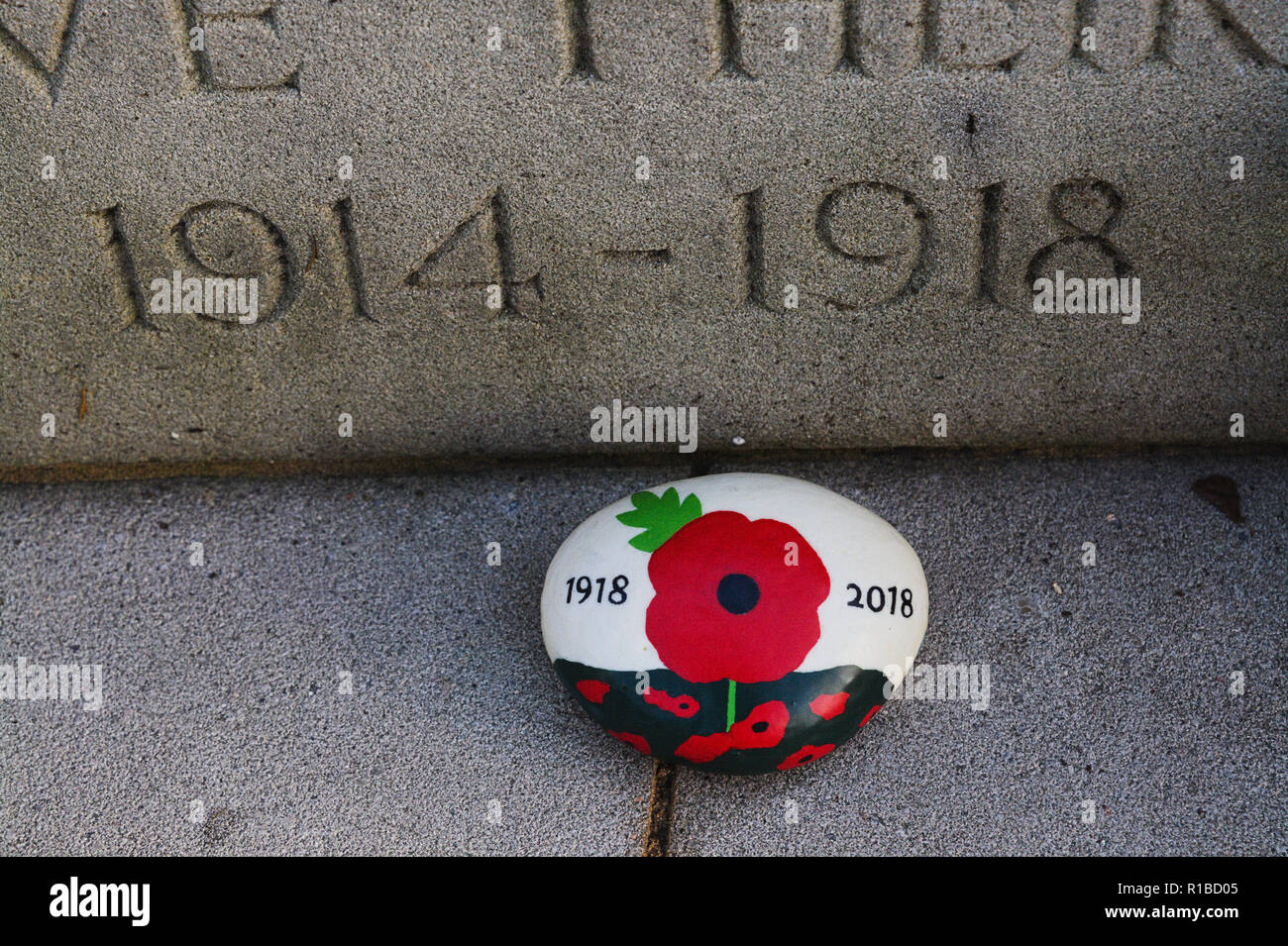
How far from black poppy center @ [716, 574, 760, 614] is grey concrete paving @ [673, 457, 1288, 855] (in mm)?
440

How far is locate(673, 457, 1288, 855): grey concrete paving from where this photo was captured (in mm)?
1951

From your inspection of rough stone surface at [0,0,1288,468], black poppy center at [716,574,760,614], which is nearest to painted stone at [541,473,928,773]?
black poppy center at [716,574,760,614]

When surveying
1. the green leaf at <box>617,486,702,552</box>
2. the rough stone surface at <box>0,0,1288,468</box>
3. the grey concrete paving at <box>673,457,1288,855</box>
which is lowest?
the grey concrete paving at <box>673,457,1288,855</box>

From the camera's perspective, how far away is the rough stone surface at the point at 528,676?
1984mm

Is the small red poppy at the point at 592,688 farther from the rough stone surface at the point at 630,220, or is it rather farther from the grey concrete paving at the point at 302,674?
the rough stone surface at the point at 630,220

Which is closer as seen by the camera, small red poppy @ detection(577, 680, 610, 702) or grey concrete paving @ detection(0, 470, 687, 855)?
small red poppy @ detection(577, 680, 610, 702)

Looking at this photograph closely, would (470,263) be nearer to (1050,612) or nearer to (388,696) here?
(388,696)

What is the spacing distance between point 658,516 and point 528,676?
1.66 ft

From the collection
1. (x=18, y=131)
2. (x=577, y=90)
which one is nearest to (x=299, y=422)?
(x=18, y=131)

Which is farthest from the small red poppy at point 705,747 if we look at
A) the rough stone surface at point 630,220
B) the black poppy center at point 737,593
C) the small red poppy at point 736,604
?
the rough stone surface at point 630,220

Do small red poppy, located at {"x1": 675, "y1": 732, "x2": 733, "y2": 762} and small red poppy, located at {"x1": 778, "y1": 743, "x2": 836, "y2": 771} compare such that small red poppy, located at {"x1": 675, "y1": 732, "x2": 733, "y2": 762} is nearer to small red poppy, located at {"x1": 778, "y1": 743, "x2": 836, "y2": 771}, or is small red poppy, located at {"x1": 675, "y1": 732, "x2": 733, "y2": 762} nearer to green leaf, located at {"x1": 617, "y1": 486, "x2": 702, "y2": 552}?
small red poppy, located at {"x1": 778, "y1": 743, "x2": 836, "y2": 771}

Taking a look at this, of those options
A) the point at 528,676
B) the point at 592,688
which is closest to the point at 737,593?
the point at 592,688

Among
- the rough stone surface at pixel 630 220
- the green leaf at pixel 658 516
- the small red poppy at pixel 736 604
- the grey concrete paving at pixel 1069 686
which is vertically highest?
the rough stone surface at pixel 630 220

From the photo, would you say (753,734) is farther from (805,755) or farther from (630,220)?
(630,220)
